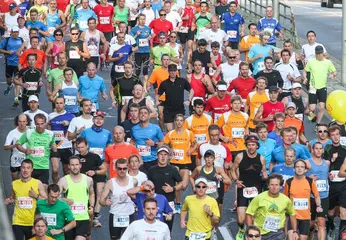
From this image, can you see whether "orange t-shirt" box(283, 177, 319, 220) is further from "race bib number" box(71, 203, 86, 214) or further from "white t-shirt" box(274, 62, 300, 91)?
"white t-shirt" box(274, 62, 300, 91)

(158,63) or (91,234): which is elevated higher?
(158,63)

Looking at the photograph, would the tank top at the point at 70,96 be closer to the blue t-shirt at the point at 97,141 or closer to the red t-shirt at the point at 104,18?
the blue t-shirt at the point at 97,141

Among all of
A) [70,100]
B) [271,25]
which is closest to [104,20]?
[271,25]

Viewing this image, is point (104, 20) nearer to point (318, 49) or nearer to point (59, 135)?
point (318, 49)

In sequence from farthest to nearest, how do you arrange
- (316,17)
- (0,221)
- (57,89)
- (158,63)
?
(316,17), (158,63), (57,89), (0,221)

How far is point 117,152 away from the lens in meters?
18.0

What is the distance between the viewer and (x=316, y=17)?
50.6 meters

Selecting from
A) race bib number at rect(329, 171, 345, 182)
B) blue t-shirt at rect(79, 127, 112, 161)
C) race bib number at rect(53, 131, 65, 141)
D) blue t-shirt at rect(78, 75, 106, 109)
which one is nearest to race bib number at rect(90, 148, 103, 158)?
blue t-shirt at rect(79, 127, 112, 161)

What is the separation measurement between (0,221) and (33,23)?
21115 millimetres

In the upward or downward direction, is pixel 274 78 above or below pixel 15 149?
above

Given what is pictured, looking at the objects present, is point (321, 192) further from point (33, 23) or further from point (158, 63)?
point (33, 23)

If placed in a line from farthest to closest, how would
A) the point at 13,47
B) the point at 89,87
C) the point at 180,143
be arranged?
1. the point at 13,47
2. the point at 89,87
3. the point at 180,143

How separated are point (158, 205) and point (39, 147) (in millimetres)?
3591

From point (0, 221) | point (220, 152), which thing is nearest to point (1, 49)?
point (220, 152)
